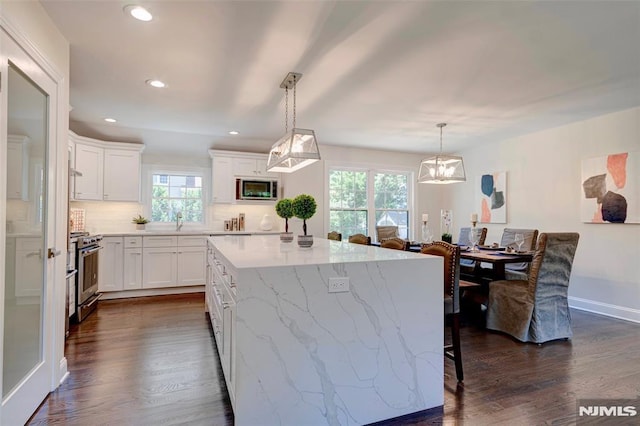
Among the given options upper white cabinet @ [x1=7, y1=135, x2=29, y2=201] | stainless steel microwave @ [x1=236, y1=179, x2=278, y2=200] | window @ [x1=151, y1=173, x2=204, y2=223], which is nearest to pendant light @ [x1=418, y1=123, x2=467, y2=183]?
stainless steel microwave @ [x1=236, y1=179, x2=278, y2=200]

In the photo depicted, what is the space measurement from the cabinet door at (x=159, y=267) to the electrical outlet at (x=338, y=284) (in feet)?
13.0

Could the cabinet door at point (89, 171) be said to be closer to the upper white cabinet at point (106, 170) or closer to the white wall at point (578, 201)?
the upper white cabinet at point (106, 170)

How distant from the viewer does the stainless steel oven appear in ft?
11.8

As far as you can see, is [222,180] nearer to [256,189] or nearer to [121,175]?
[256,189]

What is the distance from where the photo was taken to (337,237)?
393 centimetres

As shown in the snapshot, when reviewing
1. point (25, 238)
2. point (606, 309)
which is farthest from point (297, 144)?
point (606, 309)

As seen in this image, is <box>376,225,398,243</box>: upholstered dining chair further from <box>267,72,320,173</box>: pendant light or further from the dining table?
<box>267,72,320,173</box>: pendant light

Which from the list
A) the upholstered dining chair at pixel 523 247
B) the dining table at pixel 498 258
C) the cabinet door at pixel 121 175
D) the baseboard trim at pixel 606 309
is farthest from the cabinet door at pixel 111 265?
the baseboard trim at pixel 606 309

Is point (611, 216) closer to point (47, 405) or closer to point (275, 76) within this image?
point (275, 76)

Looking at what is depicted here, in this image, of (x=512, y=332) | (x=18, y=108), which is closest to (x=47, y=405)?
(x=18, y=108)

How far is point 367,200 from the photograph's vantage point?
20.9 ft

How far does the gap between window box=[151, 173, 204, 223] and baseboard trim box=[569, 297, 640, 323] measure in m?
5.82

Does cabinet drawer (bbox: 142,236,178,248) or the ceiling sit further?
cabinet drawer (bbox: 142,236,178,248)

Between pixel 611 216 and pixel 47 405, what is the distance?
5.77 meters
